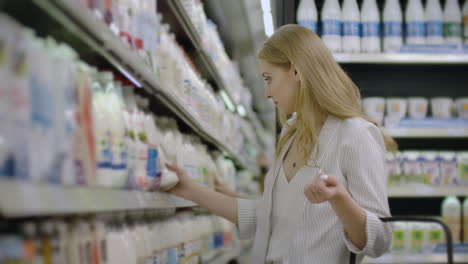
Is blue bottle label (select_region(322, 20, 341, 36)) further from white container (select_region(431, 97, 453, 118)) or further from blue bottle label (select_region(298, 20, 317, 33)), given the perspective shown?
white container (select_region(431, 97, 453, 118))

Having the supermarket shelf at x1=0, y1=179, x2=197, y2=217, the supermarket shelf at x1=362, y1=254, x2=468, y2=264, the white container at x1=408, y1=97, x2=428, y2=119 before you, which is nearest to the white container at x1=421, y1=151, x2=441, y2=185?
the white container at x1=408, y1=97, x2=428, y2=119

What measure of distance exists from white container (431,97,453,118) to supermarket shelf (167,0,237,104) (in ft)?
4.41

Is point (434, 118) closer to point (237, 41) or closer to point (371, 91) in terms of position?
point (371, 91)

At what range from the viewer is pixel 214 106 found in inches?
149

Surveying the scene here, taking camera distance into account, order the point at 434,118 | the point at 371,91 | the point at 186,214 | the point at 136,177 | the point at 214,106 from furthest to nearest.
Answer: the point at 214,106 < the point at 371,91 < the point at 434,118 < the point at 186,214 < the point at 136,177

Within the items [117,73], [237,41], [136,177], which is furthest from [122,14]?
[237,41]

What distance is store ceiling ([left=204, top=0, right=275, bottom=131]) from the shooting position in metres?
5.08

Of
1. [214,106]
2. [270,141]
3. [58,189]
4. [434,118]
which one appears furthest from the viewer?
[270,141]

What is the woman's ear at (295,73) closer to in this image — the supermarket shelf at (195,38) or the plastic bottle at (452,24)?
the supermarket shelf at (195,38)

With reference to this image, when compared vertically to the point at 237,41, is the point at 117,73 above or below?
below

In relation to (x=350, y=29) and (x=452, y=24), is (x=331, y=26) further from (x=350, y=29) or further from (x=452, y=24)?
(x=452, y=24)

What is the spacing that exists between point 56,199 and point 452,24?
2.68 meters

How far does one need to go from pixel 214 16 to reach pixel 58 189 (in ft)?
14.0

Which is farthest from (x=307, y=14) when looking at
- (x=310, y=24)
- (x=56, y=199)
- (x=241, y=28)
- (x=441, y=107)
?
(x=241, y=28)
